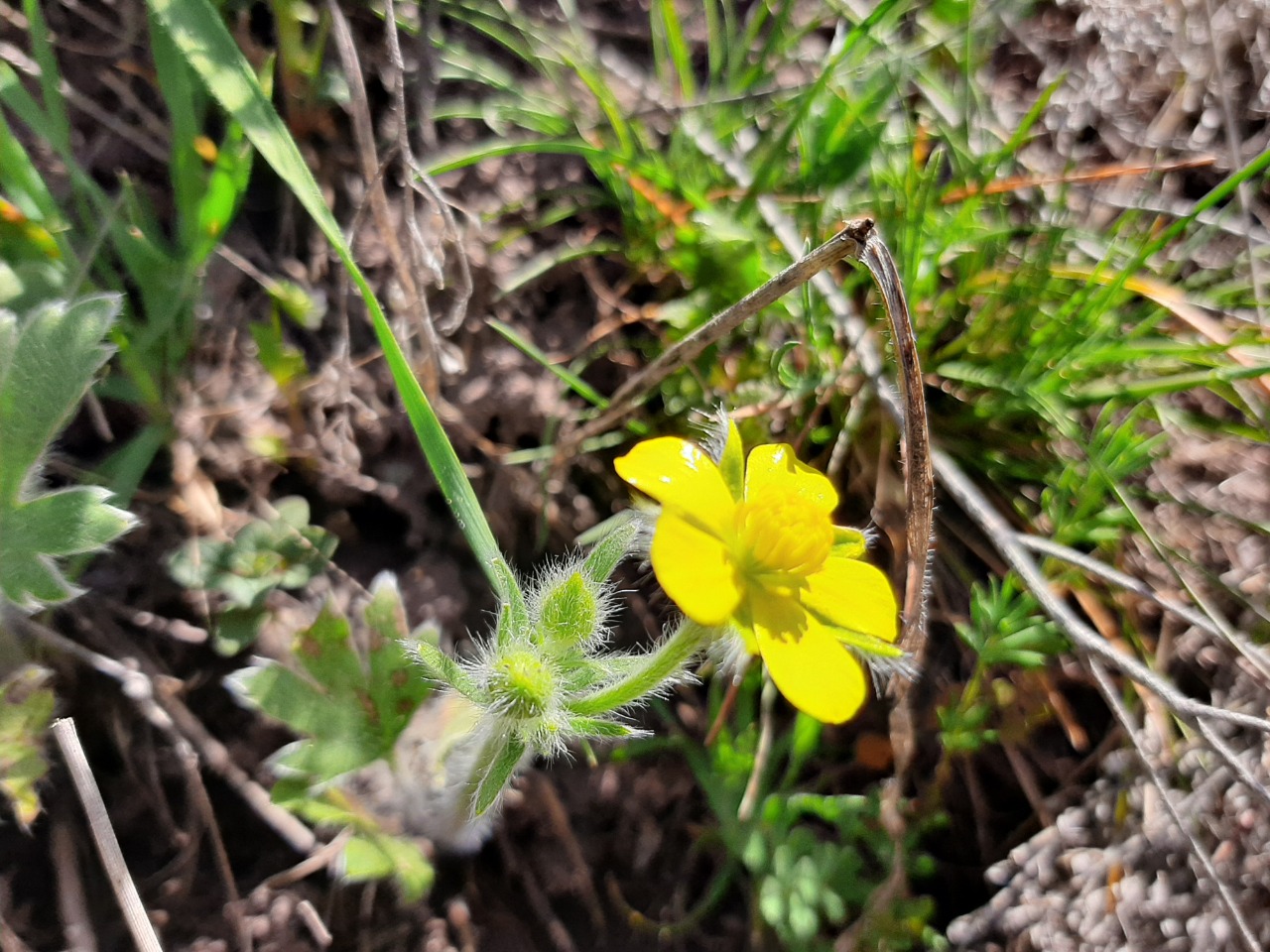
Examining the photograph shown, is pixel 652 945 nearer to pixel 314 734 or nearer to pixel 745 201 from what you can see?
pixel 314 734

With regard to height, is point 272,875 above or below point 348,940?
above

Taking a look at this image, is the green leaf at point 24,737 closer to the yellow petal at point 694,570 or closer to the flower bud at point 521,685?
the flower bud at point 521,685

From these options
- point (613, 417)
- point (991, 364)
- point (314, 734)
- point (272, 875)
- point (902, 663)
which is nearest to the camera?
point (902, 663)

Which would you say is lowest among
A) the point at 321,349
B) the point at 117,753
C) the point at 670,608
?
the point at 670,608

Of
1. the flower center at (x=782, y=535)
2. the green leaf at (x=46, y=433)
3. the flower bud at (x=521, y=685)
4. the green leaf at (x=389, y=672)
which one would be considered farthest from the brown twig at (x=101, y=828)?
the flower center at (x=782, y=535)

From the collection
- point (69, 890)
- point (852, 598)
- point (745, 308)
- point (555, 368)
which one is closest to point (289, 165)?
point (555, 368)

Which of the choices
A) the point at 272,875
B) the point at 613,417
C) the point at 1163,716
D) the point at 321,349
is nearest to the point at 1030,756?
the point at 1163,716

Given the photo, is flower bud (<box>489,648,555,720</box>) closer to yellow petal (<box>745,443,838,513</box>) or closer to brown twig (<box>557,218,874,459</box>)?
yellow petal (<box>745,443,838,513</box>)

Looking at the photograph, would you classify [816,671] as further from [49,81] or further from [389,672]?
[49,81]

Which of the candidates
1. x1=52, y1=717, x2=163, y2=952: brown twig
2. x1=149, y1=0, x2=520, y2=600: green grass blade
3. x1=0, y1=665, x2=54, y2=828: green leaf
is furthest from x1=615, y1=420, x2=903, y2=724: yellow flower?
x1=0, y1=665, x2=54, y2=828: green leaf
